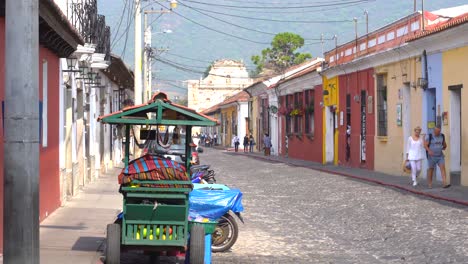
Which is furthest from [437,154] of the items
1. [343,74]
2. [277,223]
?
[343,74]

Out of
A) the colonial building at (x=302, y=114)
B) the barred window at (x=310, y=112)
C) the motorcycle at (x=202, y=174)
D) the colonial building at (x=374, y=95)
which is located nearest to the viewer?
the motorcycle at (x=202, y=174)

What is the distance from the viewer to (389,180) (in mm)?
23453

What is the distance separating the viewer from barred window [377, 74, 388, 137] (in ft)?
91.2

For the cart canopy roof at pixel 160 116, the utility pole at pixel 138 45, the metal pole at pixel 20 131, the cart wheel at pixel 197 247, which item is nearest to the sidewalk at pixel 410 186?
the utility pole at pixel 138 45

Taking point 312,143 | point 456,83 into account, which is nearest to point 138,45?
point 456,83

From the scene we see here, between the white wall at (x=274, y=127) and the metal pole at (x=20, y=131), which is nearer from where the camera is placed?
the metal pole at (x=20, y=131)

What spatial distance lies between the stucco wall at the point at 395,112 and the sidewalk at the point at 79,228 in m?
10.2

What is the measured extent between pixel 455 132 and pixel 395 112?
5.18 metres

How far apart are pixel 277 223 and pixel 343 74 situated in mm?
20216

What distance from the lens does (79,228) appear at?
1253cm

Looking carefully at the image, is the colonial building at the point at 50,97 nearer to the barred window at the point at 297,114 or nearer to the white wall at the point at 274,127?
the barred window at the point at 297,114

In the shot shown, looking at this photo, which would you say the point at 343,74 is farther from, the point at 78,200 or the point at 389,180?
the point at 78,200

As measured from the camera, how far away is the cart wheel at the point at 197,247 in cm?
880

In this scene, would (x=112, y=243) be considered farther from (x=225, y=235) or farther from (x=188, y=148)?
(x=225, y=235)
